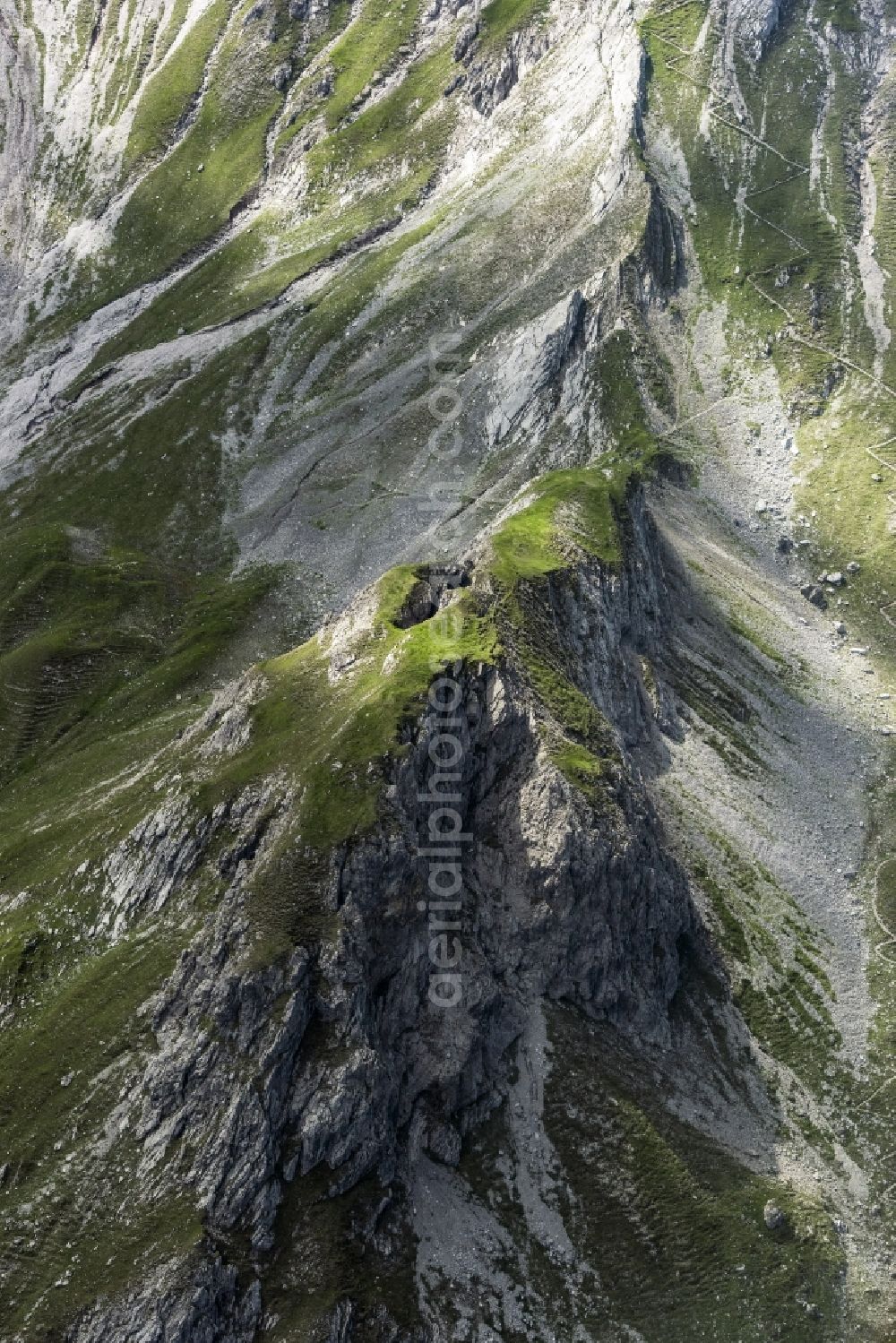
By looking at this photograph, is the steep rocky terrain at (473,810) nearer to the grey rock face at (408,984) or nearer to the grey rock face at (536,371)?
the grey rock face at (408,984)

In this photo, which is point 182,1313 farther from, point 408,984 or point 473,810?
point 473,810

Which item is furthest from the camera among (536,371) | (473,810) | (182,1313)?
(536,371)

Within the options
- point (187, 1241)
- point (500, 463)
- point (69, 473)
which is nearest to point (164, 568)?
point (69, 473)

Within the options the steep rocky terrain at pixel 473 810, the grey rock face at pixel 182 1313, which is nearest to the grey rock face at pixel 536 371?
the steep rocky terrain at pixel 473 810

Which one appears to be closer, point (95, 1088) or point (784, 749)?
point (95, 1088)

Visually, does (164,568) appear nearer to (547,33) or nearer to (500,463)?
(500,463)

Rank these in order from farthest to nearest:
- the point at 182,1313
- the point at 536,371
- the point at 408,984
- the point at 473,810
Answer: the point at 536,371 → the point at 473,810 → the point at 408,984 → the point at 182,1313

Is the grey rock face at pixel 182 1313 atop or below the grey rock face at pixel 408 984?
below

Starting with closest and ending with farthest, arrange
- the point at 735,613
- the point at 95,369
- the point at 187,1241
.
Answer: the point at 187,1241 < the point at 735,613 < the point at 95,369

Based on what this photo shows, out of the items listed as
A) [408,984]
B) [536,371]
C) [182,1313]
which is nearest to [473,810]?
[408,984]
